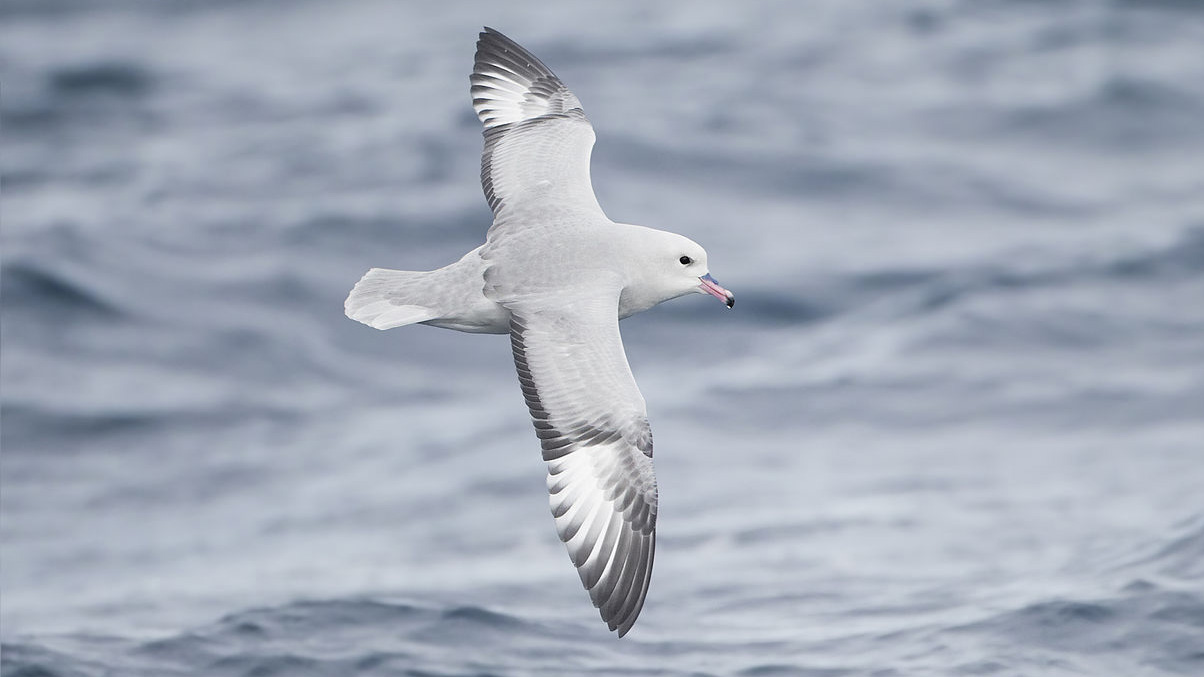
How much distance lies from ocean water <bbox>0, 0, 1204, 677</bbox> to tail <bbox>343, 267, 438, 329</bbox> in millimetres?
2607

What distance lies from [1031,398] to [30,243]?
29.2ft

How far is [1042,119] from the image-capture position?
56.7 ft

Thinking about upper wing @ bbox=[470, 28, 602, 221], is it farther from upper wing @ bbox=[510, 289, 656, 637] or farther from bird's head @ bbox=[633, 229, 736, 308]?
upper wing @ bbox=[510, 289, 656, 637]

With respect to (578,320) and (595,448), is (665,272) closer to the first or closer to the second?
(578,320)

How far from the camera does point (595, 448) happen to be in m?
6.97

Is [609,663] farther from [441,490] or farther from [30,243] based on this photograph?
[30,243]

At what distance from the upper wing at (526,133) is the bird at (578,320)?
0.02 metres

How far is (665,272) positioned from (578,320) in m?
0.58

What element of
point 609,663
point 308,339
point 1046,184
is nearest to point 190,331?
point 308,339

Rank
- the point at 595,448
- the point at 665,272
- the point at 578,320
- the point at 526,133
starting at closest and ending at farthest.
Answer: the point at 595,448
the point at 578,320
the point at 665,272
the point at 526,133

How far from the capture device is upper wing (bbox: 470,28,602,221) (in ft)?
27.0

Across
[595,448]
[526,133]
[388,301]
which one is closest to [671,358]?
[526,133]

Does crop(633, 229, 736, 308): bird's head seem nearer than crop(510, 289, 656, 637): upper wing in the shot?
No

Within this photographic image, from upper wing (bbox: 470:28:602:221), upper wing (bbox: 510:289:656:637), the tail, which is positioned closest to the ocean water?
upper wing (bbox: 510:289:656:637)
